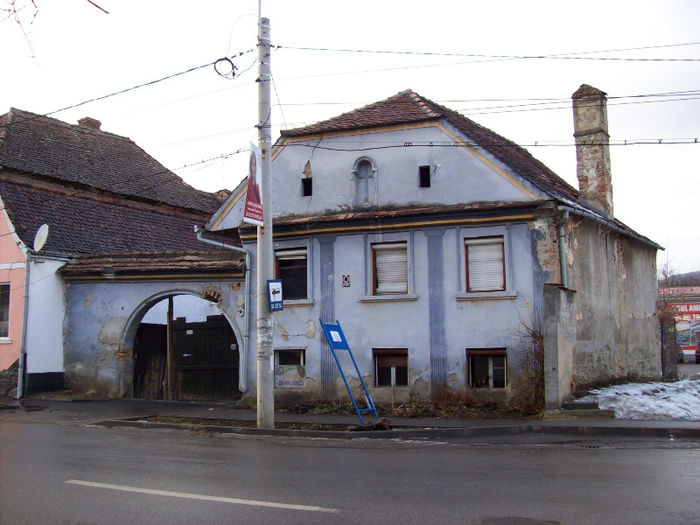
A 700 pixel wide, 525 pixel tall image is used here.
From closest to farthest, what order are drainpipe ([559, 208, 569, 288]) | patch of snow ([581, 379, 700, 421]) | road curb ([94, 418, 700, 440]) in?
1. road curb ([94, 418, 700, 440])
2. patch of snow ([581, 379, 700, 421])
3. drainpipe ([559, 208, 569, 288])

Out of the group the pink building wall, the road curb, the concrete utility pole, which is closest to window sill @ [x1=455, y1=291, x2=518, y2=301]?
the road curb

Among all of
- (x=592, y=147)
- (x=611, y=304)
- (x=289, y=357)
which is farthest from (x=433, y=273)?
(x=592, y=147)

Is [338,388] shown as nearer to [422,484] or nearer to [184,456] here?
[184,456]

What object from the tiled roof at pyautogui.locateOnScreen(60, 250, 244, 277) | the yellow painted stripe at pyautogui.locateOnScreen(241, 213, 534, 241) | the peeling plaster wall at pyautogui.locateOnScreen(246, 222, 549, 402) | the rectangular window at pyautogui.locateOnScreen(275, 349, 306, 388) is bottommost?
the rectangular window at pyautogui.locateOnScreen(275, 349, 306, 388)

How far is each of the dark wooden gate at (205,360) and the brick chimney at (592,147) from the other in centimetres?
1057

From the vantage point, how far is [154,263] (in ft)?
62.8

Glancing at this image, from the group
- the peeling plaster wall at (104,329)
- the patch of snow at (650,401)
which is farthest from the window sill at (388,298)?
the peeling plaster wall at (104,329)

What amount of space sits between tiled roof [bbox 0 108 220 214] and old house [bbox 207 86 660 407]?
837 cm

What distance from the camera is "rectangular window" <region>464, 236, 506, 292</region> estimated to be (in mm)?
15797

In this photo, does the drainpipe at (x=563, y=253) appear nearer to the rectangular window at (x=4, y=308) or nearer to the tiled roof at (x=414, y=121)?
the tiled roof at (x=414, y=121)

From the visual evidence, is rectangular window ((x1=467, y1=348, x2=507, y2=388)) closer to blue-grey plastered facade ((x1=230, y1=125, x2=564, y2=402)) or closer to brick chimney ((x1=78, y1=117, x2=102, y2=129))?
blue-grey plastered facade ((x1=230, y1=125, x2=564, y2=402))

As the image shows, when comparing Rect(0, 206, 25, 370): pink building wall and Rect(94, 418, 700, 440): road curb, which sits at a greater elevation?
Rect(0, 206, 25, 370): pink building wall

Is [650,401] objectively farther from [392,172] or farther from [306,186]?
[306,186]

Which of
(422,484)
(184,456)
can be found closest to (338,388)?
(184,456)
